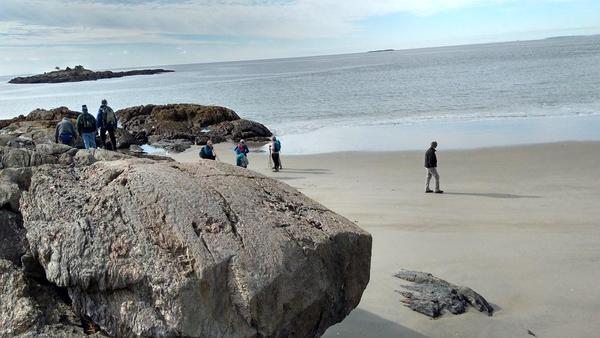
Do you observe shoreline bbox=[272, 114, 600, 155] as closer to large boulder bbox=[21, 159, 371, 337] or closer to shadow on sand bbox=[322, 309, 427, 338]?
shadow on sand bbox=[322, 309, 427, 338]

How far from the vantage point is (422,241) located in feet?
36.3

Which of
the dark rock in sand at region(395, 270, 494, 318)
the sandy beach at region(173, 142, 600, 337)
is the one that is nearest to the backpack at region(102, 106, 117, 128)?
the sandy beach at region(173, 142, 600, 337)

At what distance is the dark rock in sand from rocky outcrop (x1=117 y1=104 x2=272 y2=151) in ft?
71.2

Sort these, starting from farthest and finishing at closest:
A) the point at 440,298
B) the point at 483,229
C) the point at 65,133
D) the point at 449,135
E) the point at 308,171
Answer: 1. the point at 449,135
2. the point at 308,171
3. the point at 65,133
4. the point at 483,229
5. the point at 440,298

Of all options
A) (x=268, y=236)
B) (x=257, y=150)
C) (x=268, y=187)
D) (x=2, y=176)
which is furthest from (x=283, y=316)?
(x=257, y=150)

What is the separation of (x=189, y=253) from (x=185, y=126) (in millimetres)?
32222

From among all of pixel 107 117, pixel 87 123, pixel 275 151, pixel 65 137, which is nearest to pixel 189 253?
pixel 87 123

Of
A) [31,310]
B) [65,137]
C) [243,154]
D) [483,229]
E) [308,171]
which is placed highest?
[65,137]

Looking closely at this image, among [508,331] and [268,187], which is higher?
[268,187]

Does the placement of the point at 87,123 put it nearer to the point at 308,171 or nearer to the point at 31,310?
the point at 308,171

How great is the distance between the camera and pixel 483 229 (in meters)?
11.9

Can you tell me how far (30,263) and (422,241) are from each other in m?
7.74

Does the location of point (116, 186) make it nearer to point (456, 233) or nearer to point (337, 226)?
point (337, 226)

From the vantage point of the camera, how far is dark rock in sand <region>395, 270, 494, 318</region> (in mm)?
7549
